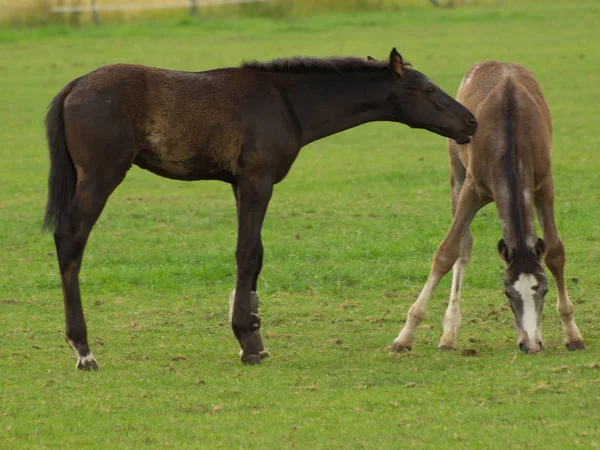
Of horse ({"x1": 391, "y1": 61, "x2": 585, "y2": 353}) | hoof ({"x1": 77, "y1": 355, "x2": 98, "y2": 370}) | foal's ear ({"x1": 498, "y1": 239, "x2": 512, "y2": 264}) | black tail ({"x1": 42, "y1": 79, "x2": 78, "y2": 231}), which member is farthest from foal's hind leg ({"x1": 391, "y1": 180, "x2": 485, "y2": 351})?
black tail ({"x1": 42, "y1": 79, "x2": 78, "y2": 231})

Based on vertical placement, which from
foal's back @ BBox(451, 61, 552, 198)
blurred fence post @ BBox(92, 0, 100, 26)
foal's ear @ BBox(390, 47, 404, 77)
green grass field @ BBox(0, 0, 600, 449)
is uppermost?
foal's ear @ BBox(390, 47, 404, 77)

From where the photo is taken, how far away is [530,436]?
5852 mm

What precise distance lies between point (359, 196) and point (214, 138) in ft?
21.6

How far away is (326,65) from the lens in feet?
26.2

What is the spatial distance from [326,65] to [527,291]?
214 centimetres

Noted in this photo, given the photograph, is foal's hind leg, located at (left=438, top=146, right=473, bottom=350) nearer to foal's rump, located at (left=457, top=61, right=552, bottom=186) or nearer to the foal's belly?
foal's rump, located at (left=457, top=61, right=552, bottom=186)

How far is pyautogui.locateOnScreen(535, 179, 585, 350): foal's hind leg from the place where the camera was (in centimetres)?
796

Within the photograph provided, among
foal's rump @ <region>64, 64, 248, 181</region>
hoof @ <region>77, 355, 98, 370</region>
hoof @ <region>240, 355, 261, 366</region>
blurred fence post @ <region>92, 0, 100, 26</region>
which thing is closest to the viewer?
foal's rump @ <region>64, 64, 248, 181</region>

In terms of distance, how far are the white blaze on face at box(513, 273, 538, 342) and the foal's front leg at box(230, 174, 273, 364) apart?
71.0 inches

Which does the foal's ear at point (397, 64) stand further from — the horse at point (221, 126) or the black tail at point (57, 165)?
the black tail at point (57, 165)

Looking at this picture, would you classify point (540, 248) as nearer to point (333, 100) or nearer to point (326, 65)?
point (333, 100)

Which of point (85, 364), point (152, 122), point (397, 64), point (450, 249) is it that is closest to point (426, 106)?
point (397, 64)

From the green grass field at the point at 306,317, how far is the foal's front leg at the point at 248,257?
20cm

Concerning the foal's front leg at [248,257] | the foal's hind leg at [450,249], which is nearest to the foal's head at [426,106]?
the foal's hind leg at [450,249]
